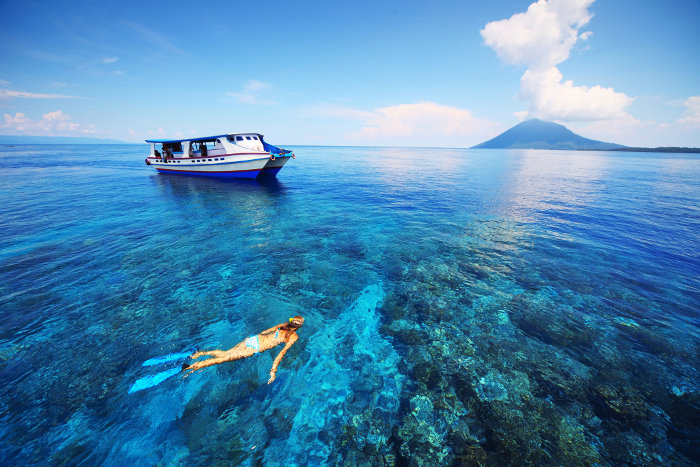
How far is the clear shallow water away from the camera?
15.2ft

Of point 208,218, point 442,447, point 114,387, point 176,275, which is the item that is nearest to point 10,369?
point 114,387

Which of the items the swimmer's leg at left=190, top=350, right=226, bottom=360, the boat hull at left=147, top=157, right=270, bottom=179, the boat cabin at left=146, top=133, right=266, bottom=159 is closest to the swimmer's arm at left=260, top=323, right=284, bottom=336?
the swimmer's leg at left=190, top=350, right=226, bottom=360

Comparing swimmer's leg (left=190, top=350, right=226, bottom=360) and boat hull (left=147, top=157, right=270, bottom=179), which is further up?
boat hull (left=147, top=157, right=270, bottom=179)

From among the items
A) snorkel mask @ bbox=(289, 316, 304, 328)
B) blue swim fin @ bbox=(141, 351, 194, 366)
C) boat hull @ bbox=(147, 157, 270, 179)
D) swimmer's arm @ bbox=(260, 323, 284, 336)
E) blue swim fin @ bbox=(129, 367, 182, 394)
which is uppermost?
boat hull @ bbox=(147, 157, 270, 179)

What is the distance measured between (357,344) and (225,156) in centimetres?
3006

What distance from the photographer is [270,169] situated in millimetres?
32344

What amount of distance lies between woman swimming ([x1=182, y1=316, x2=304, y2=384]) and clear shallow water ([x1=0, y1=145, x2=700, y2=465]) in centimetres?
23

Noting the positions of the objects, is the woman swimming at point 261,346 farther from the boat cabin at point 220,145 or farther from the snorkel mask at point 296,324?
the boat cabin at point 220,145

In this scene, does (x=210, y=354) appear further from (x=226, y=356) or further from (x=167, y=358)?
(x=167, y=358)

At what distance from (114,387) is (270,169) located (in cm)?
3017

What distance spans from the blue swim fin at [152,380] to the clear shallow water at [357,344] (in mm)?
156

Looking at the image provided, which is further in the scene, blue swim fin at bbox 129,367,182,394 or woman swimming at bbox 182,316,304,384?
woman swimming at bbox 182,316,304,384

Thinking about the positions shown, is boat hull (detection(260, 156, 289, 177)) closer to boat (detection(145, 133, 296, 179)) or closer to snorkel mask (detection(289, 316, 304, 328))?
boat (detection(145, 133, 296, 179))

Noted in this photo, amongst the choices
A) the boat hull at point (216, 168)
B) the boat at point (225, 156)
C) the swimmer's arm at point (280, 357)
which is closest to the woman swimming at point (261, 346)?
the swimmer's arm at point (280, 357)
